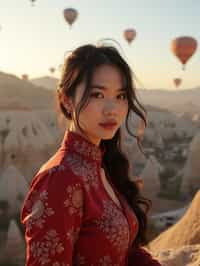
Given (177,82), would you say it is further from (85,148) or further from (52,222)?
(52,222)

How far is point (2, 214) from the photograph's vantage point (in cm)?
1380

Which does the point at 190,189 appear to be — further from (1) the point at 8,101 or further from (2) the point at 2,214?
(1) the point at 8,101

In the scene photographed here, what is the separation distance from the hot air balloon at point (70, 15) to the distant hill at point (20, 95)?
11.4 meters

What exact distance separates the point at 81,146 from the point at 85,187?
168mm

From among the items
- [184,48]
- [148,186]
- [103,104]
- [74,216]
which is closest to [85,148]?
[103,104]

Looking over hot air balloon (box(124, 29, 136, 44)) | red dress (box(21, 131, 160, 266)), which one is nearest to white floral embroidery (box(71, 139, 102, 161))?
red dress (box(21, 131, 160, 266))

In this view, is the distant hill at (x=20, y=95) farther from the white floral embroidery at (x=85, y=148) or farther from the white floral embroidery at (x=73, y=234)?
the white floral embroidery at (x=73, y=234)

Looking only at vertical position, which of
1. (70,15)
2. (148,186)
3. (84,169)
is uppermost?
(70,15)

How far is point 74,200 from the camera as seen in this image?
138 centimetres

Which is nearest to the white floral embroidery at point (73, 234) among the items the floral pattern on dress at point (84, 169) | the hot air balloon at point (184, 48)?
the floral pattern on dress at point (84, 169)

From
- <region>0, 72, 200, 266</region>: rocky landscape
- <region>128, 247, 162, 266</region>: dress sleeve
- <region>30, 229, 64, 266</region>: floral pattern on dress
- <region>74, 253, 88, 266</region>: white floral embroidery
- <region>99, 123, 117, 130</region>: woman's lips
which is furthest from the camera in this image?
<region>0, 72, 200, 266</region>: rocky landscape

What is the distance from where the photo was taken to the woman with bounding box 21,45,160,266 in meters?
1.35

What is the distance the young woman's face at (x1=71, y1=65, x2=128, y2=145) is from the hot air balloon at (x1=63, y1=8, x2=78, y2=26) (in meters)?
28.0

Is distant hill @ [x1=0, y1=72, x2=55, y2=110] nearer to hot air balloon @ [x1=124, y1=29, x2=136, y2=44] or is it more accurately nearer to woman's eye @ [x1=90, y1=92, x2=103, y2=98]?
hot air balloon @ [x1=124, y1=29, x2=136, y2=44]
